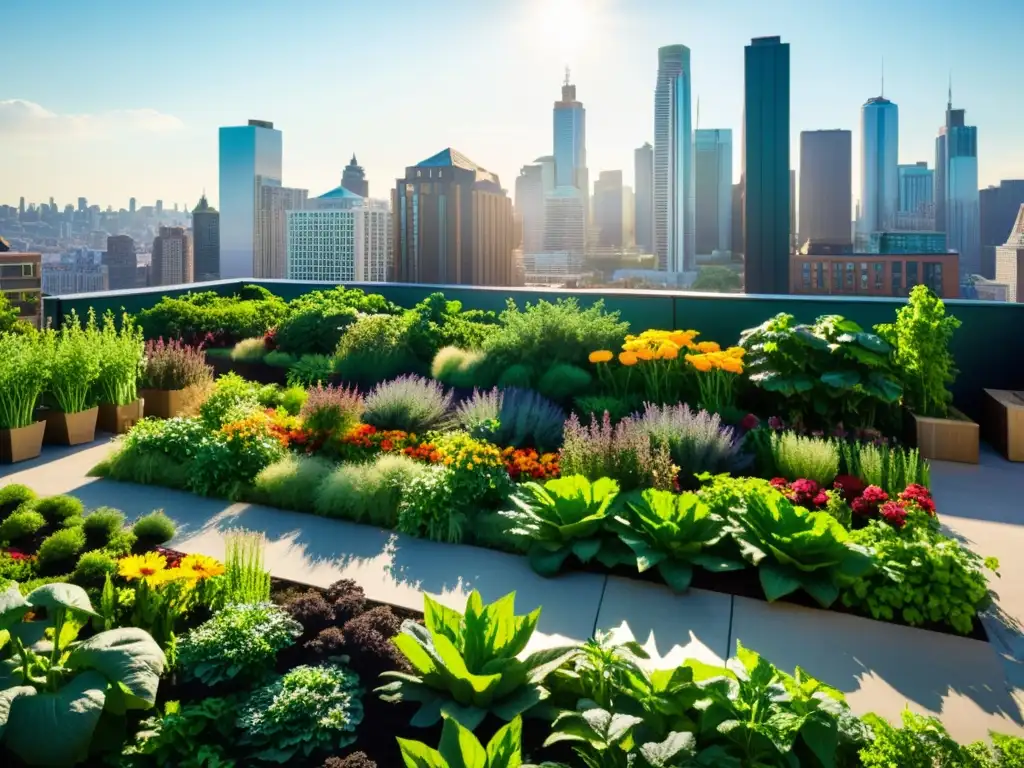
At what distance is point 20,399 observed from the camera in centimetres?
551

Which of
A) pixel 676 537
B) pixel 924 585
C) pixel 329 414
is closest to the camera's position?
pixel 924 585

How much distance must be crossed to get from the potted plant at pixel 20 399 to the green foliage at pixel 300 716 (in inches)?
165

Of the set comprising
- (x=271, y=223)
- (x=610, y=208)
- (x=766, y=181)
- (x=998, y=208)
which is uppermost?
(x=610, y=208)

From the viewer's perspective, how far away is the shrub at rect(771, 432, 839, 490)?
424cm

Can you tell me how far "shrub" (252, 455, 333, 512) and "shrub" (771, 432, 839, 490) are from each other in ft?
9.10

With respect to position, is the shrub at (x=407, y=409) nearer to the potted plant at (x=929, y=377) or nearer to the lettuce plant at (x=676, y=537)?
the lettuce plant at (x=676, y=537)

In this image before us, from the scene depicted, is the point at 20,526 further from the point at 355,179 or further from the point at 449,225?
the point at 355,179

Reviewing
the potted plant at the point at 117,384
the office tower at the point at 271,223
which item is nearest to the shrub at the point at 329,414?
the potted plant at the point at 117,384

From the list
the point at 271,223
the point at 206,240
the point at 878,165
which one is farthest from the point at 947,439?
the point at 878,165

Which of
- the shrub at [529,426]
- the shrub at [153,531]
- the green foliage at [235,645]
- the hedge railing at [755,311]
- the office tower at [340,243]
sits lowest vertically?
the green foliage at [235,645]

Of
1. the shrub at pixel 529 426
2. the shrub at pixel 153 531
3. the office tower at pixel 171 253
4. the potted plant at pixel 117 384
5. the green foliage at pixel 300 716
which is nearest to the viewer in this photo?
the green foliage at pixel 300 716

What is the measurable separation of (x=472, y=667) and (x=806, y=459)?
273 centimetres

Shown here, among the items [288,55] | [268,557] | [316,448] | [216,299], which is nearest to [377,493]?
[268,557]

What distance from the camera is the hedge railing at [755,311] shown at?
6332mm
